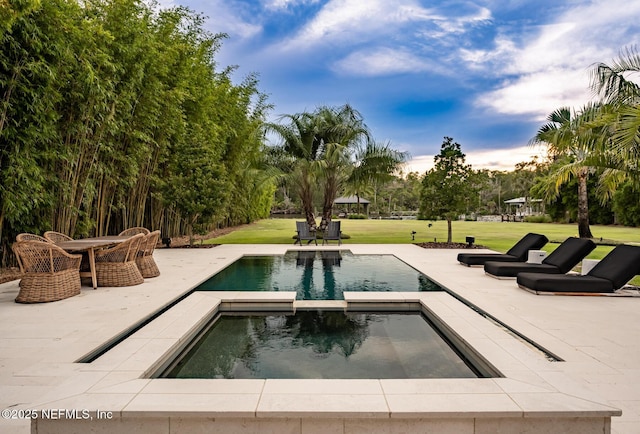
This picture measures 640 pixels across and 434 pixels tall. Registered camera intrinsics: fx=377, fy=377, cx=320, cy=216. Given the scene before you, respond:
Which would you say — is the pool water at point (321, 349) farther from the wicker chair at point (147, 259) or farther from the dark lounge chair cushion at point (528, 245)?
the dark lounge chair cushion at point (528, 245)

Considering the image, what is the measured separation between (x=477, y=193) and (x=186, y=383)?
11260 millimetres

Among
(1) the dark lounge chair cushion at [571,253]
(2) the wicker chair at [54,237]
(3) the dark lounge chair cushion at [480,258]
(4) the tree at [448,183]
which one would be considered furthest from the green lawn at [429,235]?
(2) the wicker chair at [54,237]

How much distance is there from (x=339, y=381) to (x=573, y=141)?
394 inches

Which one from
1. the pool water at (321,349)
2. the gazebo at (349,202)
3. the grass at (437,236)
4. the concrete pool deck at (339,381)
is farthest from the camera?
the gazebo at (349,202)

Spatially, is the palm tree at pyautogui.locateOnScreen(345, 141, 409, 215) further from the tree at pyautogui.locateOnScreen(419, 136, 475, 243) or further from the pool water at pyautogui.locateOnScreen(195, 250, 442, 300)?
the pool water at pyautogui.locateOnScreen(195, 250, 442, 300)

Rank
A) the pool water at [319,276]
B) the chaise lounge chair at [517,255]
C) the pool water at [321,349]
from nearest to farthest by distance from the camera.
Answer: the pool water at [321,349] < the pool water at [319,276] < the chaise lounge chair at [517,255]

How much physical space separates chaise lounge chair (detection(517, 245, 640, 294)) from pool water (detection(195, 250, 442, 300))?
4.70 feet

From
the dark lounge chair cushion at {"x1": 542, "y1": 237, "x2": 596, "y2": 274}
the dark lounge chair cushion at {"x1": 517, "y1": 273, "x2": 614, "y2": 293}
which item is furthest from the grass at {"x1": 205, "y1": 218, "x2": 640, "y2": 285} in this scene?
the dark lounge chair cushion at {"x1": 517, "y1": 273, "x2": 614, "y2": 293}

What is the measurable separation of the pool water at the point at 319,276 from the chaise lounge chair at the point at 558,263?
50.3 inches

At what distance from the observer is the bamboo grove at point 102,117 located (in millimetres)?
5645

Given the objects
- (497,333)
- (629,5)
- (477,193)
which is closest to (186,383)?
(497,333)

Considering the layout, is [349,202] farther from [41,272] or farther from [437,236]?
[41,272]

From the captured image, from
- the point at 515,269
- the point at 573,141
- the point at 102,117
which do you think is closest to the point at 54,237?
the point at 102,117

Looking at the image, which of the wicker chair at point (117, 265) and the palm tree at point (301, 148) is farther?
the palm tree at point (301, 148)
